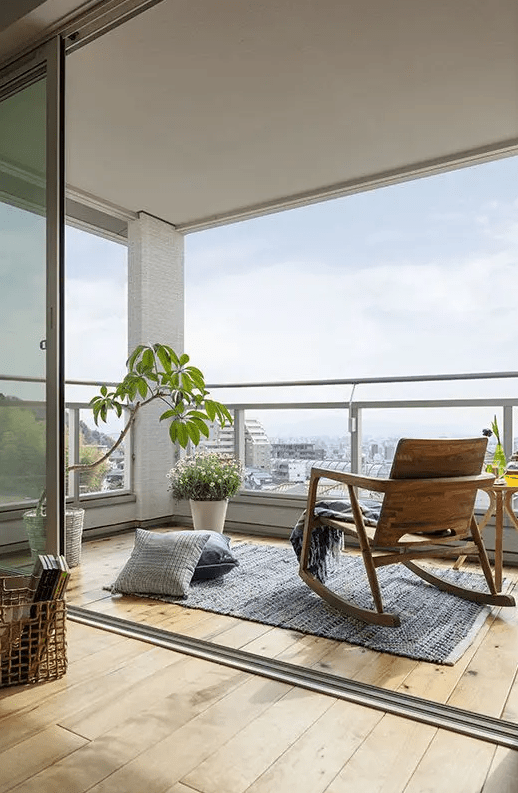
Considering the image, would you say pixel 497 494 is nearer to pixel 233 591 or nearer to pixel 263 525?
pixel 233 591

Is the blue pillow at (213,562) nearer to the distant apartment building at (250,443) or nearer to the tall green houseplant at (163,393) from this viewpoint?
the tall green houseplant at (163,393)

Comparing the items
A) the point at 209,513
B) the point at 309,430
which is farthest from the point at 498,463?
the point at 209,513

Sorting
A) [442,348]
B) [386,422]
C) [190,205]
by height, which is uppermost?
[190,205]

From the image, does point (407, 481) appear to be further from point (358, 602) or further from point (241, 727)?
point (241, 727)

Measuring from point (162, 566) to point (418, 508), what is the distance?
1.31 metres

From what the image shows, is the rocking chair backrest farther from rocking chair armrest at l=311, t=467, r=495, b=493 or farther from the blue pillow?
the blue pillow

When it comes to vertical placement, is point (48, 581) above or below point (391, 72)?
below

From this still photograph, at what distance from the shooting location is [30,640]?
2.12 meters

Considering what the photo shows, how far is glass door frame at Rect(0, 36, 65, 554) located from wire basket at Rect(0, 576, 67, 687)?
0.48 m

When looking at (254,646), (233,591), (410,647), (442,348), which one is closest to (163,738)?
(254,646)

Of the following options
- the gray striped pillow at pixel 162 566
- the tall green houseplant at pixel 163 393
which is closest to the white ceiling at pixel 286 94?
the tall green houseplant at pixel 163 393

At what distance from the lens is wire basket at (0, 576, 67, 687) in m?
2.10

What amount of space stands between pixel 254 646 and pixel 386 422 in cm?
230

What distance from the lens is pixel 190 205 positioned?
194 inches
